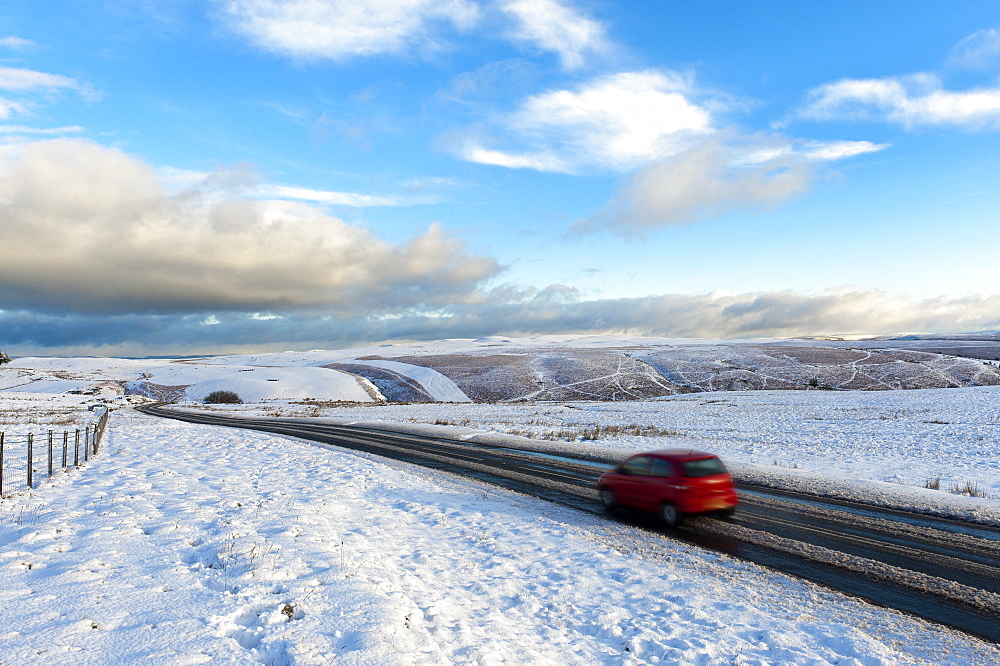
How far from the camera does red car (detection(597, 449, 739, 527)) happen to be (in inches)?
472

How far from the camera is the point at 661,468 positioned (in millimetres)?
12742

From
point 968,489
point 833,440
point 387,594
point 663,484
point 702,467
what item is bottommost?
point 833,440

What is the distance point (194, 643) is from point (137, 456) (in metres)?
17.1

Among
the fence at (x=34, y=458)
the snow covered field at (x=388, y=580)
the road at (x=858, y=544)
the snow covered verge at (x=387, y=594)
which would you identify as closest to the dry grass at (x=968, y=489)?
the snow covered field at (x=388, y=580)

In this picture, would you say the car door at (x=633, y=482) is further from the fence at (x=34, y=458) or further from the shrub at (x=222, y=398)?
the shrub at (x=222, y=398)

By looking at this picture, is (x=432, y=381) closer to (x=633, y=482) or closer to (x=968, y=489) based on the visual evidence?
(x=968, y=489)

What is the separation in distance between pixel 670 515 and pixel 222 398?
88.5 meters

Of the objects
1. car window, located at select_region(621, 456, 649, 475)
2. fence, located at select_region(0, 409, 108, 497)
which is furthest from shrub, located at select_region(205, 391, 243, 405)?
car window, located at select_region(621, 456, 649, 475)

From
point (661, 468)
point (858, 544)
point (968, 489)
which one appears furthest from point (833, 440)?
point (858, 544)

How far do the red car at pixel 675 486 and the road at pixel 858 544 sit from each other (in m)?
0.37

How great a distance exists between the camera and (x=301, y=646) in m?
5.73

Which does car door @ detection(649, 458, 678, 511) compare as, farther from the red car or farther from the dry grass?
the dry grass

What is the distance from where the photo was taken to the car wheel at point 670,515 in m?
12.1

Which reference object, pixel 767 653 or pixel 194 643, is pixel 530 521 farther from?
pixel 194 643
